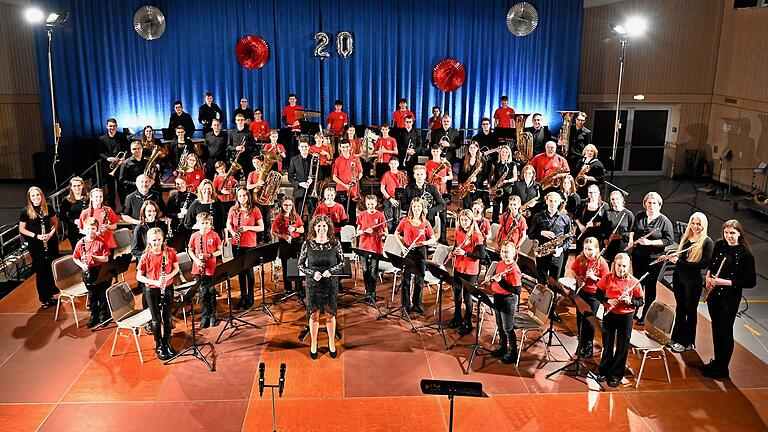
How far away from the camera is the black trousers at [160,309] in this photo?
7.29 metres

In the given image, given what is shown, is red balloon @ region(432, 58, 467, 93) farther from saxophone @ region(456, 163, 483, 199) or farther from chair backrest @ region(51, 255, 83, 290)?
Result: chair backrest @ region(51, 255, 83, 290)

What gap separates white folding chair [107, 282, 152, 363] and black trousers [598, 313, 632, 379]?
16.5ft

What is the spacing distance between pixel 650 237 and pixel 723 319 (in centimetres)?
131

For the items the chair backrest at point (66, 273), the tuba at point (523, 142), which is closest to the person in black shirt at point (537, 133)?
the tuba at point (523, 142)

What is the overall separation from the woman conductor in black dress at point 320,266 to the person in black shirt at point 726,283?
4.04 metres

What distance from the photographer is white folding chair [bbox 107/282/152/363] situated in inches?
291

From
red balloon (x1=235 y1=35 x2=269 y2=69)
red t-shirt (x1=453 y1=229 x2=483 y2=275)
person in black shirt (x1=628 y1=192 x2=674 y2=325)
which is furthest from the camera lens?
red balloon (x1=235 y1=35 x2=269 y2=69)

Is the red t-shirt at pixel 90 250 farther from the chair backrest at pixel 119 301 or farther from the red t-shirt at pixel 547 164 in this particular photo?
the red t-shirt at pixel 547 164

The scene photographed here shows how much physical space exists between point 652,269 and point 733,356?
4.35 ft

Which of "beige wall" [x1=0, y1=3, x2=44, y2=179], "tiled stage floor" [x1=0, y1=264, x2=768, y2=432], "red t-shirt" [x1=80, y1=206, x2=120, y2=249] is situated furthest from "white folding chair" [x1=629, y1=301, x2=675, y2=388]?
"beige wall" [x1=0, y1=3, x2=44, y2=179]

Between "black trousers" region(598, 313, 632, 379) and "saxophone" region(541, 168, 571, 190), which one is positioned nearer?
"black trousers" region(598, 313, 632, 379)

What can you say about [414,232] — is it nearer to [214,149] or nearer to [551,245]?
[551,245]

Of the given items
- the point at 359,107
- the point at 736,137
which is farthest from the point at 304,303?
the point at 736,137

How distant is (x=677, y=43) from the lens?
52.9 feet
